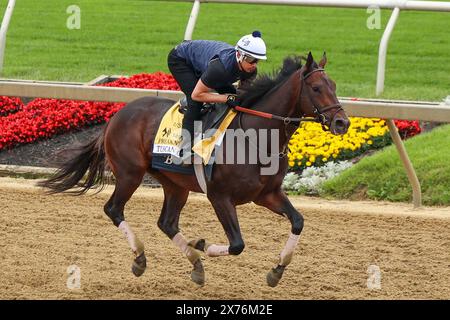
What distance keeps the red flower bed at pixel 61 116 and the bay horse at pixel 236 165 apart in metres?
3.32

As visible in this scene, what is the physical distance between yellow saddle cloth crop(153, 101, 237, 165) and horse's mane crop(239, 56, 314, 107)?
128 mm

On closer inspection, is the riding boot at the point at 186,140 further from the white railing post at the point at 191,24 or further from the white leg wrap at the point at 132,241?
the white railing post at the point at 191,24

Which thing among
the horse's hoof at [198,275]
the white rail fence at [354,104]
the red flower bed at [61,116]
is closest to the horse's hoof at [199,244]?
the horse's hoof at [198,275]

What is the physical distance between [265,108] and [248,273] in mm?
1258

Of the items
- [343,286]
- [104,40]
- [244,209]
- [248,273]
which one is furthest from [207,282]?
[104,40]

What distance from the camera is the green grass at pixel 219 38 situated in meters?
13.3

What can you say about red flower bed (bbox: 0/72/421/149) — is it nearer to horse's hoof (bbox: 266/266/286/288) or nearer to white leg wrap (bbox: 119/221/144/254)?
white leg wrap (bbox: 119/221/144/254)

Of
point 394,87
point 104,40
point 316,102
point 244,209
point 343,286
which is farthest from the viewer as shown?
point 104,40

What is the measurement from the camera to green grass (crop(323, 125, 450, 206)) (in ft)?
33.0

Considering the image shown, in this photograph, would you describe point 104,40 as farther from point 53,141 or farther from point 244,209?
point 244,209

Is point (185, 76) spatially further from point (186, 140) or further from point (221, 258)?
point (221, 258)

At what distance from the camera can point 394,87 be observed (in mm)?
12391

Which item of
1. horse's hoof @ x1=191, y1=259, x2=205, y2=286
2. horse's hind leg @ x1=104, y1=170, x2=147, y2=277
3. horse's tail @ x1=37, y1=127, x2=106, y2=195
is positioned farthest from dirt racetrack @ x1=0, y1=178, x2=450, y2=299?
horse's tail @ x1=37, y1=127, x2=106, y2=195
